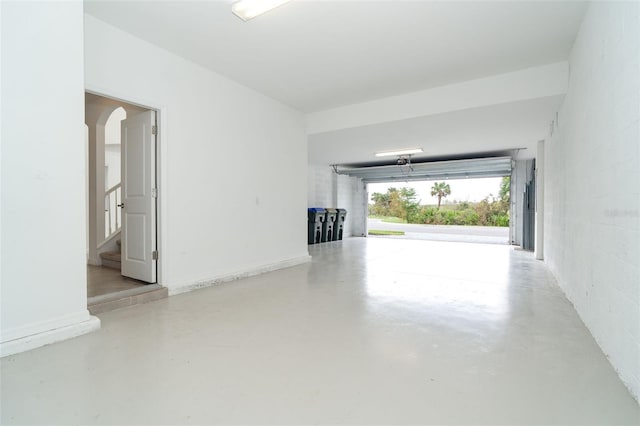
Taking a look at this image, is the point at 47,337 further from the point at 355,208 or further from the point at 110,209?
the point at 355,208

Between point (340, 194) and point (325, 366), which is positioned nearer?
point (325, 366)

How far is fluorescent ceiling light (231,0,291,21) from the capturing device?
2.62 m

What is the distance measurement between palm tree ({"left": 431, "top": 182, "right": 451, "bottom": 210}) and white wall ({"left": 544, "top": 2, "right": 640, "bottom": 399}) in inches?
640

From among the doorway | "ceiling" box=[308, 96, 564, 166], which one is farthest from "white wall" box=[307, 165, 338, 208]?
the doorway

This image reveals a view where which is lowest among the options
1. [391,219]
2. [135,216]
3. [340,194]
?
[391,219]

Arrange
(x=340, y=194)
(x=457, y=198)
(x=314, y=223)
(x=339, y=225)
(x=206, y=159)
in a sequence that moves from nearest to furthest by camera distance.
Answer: (x=206, y=159) < (x=314, y=223) < (x=339, y=225) < (x=340, y=194) < (x=457, y=198)

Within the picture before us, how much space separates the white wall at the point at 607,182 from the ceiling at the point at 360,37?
1.68ft

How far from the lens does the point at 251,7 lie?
2.72 metres

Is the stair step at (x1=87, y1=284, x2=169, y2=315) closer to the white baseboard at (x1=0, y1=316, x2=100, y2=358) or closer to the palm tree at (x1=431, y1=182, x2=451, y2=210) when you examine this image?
the white baseboard at (x1=0, y1=316, x2=100, y2=358)

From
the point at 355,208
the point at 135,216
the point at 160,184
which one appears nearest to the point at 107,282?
the point at 135,216

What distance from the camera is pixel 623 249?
6.11 ft

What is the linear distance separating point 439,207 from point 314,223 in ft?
39.2

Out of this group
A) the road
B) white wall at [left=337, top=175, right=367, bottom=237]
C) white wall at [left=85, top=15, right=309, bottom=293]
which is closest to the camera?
white wall at [left=85, top=15, right=309, bottom=293]

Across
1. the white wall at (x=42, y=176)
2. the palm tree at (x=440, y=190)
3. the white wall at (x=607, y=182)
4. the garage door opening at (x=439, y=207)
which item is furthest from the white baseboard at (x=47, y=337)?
the palm tree at (x=440, y=190)
